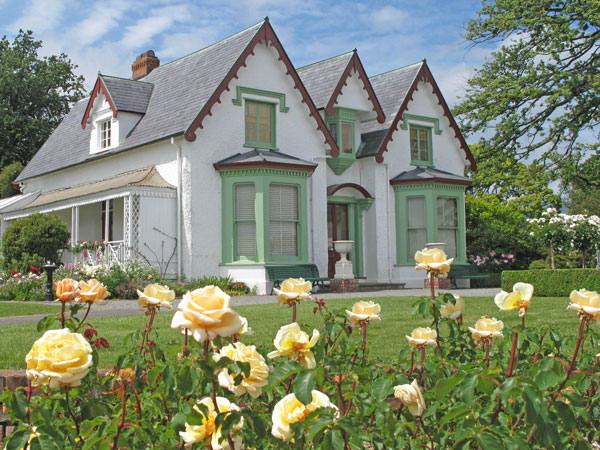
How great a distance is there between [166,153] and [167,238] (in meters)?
2.60

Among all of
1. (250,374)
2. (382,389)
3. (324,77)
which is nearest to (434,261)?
(382,389)

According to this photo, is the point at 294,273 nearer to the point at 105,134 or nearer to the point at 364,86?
the point at 364,86

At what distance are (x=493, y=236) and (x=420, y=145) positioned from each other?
508 centimetres

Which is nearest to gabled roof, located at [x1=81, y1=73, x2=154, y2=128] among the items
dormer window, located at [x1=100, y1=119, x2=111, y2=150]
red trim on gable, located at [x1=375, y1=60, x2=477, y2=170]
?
dormer window, located at [x1=100, y1=119, x2=111, y2=150]

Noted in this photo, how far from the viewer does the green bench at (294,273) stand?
60.4 ft

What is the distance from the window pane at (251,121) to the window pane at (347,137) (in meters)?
3.45

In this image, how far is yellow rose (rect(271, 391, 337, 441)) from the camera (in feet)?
7.13

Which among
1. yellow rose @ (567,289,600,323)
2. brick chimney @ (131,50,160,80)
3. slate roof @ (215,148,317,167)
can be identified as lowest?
yellow rose @ (567,289,600,323)

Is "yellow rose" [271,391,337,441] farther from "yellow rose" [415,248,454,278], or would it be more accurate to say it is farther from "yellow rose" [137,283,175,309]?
"yellow rose" [415,248,454,278]

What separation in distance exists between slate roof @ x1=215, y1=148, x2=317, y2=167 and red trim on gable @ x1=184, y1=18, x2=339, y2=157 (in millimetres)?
1313

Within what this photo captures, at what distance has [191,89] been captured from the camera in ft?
66.9

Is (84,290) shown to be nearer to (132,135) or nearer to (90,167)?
(132,135)

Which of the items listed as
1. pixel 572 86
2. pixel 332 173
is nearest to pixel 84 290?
pixel 332 173

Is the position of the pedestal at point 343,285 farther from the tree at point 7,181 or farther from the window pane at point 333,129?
the tree at point 7,181
